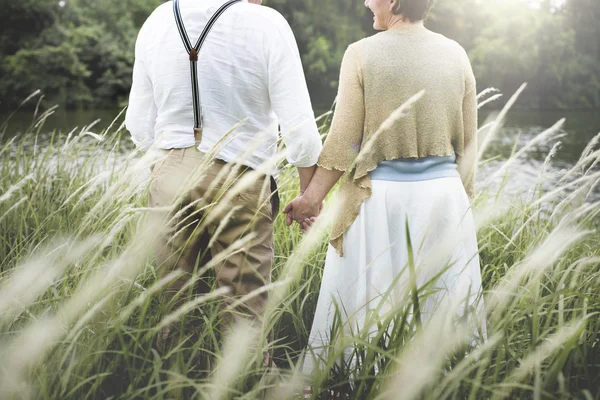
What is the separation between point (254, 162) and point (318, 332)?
0.67 metres

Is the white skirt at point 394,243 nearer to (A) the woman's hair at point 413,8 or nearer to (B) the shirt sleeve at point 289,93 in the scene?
(B) the shirt sleeve at point 289,93

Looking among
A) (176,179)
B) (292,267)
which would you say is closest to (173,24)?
(176,179)

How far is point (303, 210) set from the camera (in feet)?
6.93

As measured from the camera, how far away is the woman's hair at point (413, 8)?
1.89m

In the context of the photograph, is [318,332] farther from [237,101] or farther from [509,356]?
[237,101]

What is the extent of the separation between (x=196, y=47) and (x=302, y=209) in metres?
0.70

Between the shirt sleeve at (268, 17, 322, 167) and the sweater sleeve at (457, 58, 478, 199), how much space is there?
0.55 meters

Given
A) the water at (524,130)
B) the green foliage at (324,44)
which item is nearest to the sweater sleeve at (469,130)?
the water at (524,130)

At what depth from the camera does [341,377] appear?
1640 mm

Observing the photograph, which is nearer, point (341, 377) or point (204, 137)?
point (341, 377)

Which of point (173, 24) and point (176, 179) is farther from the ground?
point (173, 24)

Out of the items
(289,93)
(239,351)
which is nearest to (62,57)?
(289,93)

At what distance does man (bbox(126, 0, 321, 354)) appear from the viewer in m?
1.84

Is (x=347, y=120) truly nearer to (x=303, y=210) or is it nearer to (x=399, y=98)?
(x=399, y=98)
